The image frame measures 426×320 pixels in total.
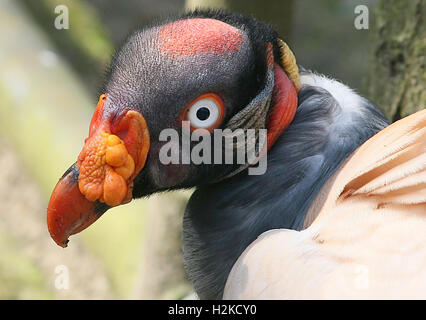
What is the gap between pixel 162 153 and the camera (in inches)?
99.0

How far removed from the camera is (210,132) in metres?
2.54

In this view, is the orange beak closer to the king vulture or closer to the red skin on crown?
the king vulture

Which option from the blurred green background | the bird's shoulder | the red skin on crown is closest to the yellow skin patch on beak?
the red skin on crown

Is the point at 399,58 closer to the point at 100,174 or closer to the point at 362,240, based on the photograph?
the point at 362,240

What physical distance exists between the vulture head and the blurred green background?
1669 mm

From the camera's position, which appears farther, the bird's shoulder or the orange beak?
the orange beak

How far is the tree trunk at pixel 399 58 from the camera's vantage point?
3.69 m

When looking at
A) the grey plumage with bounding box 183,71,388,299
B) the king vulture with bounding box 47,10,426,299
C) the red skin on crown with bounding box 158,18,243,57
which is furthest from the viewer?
the grey plumage with bounding box 183,71,388,299

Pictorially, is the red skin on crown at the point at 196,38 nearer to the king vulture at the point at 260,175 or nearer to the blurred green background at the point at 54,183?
the king vulture at the point at 260,175

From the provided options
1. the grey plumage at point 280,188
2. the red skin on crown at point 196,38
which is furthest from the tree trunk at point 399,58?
the red skin on crown at point 196,38

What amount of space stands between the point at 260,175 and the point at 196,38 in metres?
0.55

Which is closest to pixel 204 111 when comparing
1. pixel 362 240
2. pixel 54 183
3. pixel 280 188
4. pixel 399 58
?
pixel 280 188

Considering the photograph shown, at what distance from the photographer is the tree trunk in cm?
369

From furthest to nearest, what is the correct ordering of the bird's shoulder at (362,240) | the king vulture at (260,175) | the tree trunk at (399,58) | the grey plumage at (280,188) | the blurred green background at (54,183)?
the blurred green background at (54,183) → the tree trunk at (399,58) → the grey plumage at (280,188) → the king vulture at (260,175) → the bird's shoulder at (362,240)
